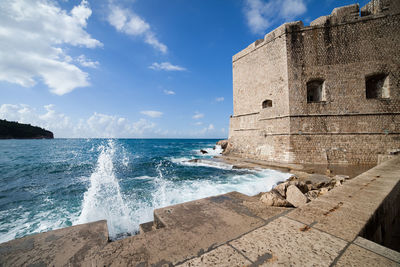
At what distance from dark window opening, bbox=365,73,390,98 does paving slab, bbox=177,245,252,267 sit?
40.4 feet

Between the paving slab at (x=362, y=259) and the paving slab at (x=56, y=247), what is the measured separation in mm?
1960

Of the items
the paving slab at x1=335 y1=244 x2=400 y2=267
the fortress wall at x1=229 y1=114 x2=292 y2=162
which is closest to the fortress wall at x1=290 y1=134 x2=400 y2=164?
the fortress wall at x1=229 y1=114 x2=292 y2=162

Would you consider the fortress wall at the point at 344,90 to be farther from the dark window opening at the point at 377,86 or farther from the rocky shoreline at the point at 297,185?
the rocky shoreline at the point at 297,185

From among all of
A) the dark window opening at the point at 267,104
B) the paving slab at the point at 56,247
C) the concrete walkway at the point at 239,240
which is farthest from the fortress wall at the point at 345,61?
the paving slab at the point at 56,247

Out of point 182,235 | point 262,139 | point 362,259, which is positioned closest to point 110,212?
point 182,235

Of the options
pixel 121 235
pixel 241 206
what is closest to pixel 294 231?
pixel 241 206

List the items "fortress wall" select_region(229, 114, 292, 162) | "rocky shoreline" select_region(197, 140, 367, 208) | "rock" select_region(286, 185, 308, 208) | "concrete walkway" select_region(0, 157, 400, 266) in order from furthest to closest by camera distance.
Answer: "fortress wall" select_region(229, 114, 292, 162), "rock" select_region(286, 185, 308, 208), "rocky shoreline" select_region(197, 140, 367, 208), "concrete walkway" select_region(0, 157, 400, 266)

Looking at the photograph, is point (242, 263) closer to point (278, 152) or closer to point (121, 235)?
point (121, 235)

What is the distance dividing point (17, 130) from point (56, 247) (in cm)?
9616

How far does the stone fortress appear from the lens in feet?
27.7

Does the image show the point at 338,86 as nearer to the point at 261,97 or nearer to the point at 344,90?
the point at 344,90

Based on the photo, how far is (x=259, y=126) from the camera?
1126 centimetres

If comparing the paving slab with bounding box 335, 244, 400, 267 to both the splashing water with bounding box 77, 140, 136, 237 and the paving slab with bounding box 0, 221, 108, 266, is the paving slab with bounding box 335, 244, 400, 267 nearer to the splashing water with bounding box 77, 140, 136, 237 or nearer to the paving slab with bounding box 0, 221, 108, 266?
the paving slab with bounding box 0, 221, 108, 266

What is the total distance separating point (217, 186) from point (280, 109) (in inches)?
248
